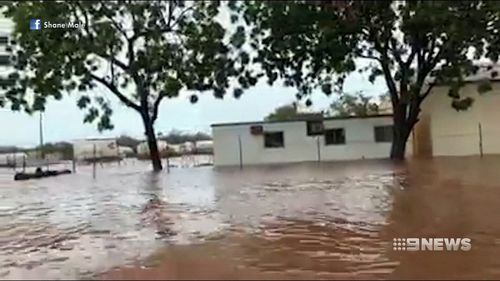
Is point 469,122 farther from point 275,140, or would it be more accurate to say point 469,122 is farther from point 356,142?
point 275,140

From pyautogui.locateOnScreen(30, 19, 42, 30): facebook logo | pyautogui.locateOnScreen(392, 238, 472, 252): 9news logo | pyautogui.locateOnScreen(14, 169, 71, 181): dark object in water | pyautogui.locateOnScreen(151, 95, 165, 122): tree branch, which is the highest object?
pyautogui.locateOnScreen(30, 19, 42, 30): facebook logo

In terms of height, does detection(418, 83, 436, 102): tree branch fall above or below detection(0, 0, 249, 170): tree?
below

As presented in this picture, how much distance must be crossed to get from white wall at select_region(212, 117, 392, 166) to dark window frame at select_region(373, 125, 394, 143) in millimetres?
115

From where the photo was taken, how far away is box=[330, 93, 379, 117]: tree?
2369 centimetres

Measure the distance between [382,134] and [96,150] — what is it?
9.97 meters

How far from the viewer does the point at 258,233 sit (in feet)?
17.5

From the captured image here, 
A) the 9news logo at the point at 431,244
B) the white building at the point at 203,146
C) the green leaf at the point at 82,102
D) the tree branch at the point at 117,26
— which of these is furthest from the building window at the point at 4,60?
the 9news logo at the point at 431,244

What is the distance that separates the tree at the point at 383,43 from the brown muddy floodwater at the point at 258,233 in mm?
8638

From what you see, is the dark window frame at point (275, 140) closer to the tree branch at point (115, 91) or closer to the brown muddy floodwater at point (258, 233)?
the tree branch at point (115, 91)

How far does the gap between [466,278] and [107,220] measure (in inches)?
161

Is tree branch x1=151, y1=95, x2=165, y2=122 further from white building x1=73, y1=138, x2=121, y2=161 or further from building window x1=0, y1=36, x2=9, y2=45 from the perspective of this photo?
building window x1=0, y1=36, x2=9, y2=45

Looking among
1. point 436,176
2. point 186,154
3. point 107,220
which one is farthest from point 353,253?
point 186,154

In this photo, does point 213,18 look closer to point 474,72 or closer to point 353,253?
point 474,72

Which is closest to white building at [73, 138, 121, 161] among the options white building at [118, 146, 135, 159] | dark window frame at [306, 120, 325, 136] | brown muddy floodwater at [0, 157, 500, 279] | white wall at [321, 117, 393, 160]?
white building at [118, 146, 135, 159]
